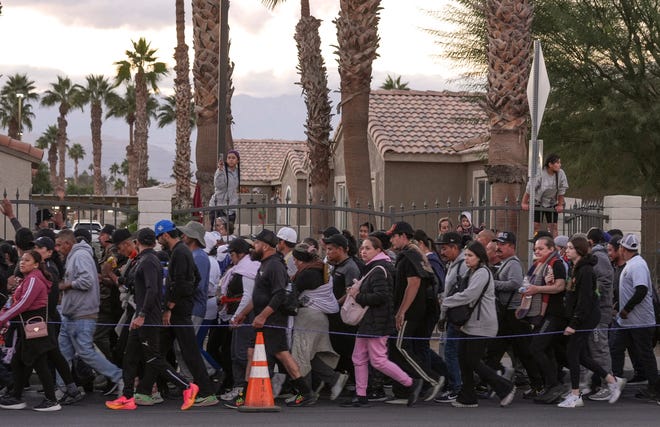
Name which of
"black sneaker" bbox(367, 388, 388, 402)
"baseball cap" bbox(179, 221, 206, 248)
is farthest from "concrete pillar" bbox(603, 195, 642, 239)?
"baseball cap" bbox(179, 221, 206, 248)

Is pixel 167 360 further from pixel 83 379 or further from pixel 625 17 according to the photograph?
pixel 625 17

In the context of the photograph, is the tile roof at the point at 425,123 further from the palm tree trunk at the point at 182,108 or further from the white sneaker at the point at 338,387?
the white sneaker at the point at 338,387

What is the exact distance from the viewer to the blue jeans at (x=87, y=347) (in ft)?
36.5

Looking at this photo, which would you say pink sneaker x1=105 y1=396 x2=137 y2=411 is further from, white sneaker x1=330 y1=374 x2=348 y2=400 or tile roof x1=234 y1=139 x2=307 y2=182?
tile roof x1=234 y1=139 x2=307 y2=182

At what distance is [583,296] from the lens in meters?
11.0

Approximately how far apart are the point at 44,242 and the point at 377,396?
157 inches

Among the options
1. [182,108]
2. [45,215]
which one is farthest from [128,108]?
[45,215]

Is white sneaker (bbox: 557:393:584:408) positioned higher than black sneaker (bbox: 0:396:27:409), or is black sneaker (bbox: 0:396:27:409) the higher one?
black sneaker (bbox: 0:396:27:409)

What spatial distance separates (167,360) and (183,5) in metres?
27.4

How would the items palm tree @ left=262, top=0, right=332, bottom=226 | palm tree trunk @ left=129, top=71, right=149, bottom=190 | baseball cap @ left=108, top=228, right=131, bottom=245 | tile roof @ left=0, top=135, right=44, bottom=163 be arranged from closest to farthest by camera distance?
baseball cap @ left=108, top=228, right=131, bottom=245 < tile roof @ left=0, top=135, right=44, bottom=163 < palm tree @ left=262, top=0, right=332, bottom=226 < palm tree trunk @ left=129, top=71, right=149, bottom=190

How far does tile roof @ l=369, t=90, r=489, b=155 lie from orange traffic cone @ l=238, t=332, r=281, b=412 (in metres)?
17.2

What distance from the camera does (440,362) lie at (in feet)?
38.7

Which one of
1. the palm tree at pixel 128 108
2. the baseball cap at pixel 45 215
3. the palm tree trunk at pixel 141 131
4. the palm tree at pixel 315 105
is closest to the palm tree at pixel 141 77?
the palm tree trunk at pixel 141 131

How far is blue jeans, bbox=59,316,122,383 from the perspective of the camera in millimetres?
11117
